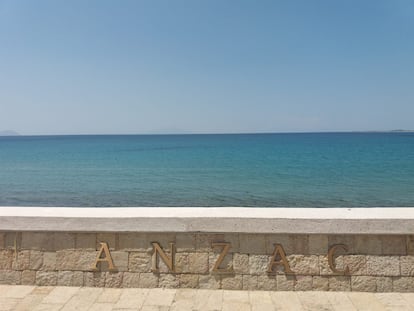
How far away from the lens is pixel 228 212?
152 inches

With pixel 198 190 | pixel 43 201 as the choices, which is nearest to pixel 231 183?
pixel 198 190

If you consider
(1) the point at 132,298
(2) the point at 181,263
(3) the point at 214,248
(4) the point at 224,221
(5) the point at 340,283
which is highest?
(4) the point at 224,221

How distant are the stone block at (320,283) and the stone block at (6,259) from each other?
3306 millimetres

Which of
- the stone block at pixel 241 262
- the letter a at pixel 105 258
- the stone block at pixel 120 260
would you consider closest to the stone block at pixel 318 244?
the stone block at pixel 241 262

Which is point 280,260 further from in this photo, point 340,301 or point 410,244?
point 410,244

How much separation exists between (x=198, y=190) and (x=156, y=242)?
1786 centimetres

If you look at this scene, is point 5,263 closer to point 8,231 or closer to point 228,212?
point 8,231

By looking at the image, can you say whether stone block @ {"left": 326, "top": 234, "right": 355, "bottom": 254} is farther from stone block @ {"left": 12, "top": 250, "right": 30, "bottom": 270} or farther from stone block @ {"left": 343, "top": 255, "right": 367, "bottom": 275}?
stone block @ {"left": 12, "top": 250, "right": 30, "bottom": 270}

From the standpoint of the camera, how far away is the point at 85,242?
3.83 meters

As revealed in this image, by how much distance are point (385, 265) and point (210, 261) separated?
6.00ft

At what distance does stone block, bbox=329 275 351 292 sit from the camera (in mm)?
3670

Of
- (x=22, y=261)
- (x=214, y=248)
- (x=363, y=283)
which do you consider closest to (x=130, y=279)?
(x=214, y=248)

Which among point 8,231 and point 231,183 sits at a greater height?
point 8,231

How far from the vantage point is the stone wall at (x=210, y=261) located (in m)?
3.64
